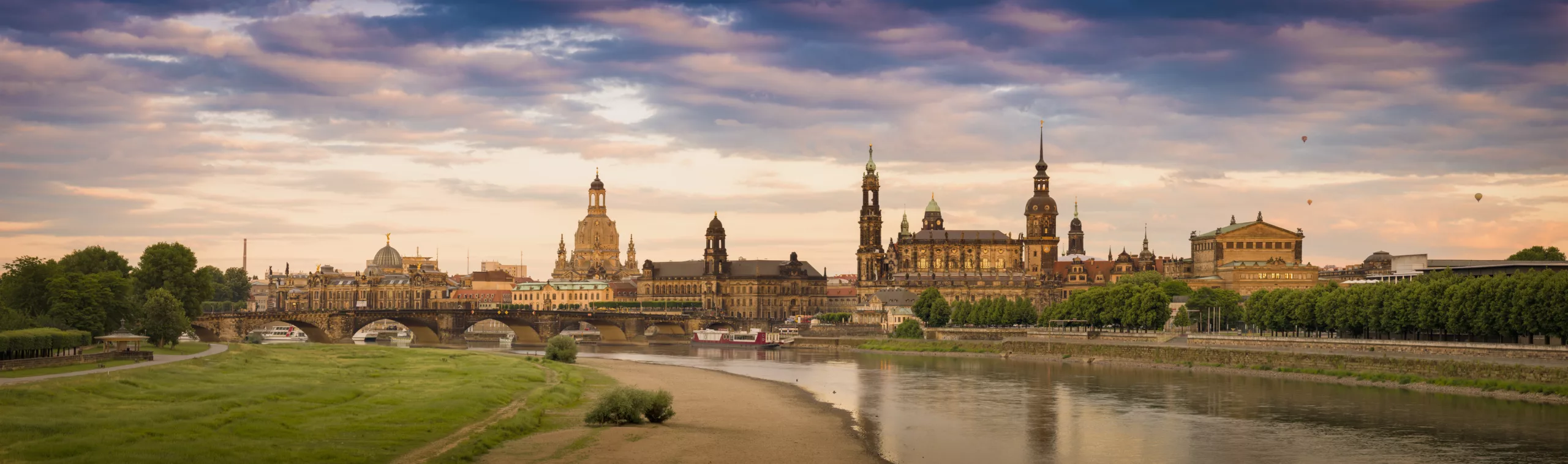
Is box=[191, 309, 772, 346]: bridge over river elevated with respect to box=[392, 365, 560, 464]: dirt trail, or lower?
elevated

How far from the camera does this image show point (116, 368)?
200 feet

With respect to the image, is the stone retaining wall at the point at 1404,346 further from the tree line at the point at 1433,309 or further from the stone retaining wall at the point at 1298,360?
the stone retaining wall at the point at 1298,360

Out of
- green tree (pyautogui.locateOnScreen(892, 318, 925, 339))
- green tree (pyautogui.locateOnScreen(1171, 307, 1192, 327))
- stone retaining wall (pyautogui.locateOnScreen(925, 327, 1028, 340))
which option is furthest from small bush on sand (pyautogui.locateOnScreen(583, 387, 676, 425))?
green tree (pyautogui.locateOnScreen(892, 318, 925, 339))

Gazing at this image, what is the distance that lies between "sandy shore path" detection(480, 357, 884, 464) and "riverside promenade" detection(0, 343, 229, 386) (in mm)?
18003

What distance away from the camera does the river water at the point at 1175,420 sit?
171 ft

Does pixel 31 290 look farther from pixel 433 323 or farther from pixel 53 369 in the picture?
pixel 433 323

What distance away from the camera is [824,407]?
238 ft

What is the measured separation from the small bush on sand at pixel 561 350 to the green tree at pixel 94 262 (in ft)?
106

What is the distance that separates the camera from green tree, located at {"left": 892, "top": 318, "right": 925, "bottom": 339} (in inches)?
6545

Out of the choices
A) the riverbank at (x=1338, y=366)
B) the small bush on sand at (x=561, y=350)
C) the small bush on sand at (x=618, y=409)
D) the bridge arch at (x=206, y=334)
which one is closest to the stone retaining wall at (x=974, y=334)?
the riverbank at (x=1338, y=366)

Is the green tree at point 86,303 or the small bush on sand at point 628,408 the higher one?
the green tree at point 86,303

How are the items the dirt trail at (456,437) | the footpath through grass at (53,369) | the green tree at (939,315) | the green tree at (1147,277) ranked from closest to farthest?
the dirt trail at (456,437) → the footpath through grass at (53,369) → the green tree at (939,315) → the green tree at (1147,277)

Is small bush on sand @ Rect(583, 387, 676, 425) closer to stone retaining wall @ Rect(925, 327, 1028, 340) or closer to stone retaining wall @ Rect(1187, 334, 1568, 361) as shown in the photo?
stone retaining wall @ Rect(1187, 334, 1568, 361)

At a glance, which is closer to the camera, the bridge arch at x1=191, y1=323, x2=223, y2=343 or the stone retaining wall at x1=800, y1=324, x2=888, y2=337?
the bridge arch at x1=191, y1=323, x2=223, y2=343
